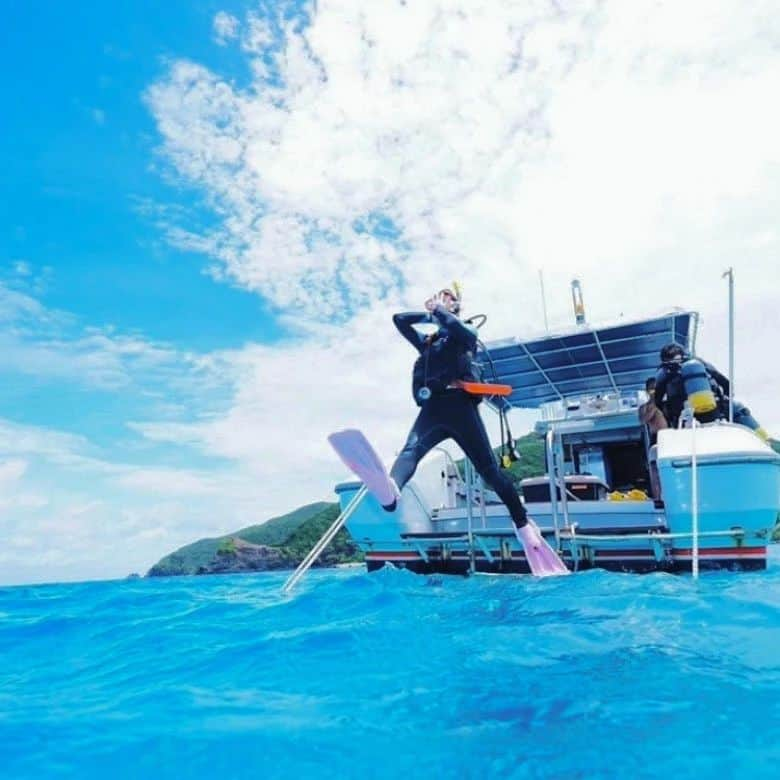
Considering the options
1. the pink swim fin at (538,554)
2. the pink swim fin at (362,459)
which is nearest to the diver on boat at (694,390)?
the pink swim fin at (538,554)

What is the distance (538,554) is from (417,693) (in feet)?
13.0

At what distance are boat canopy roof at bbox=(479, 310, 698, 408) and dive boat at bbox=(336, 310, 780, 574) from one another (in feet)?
0.08

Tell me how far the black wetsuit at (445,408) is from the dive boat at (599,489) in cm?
115

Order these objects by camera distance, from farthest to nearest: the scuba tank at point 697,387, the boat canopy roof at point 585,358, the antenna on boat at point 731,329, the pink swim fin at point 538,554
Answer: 1. the boat canopy roof at point 585,358
2. the antenna on boat at point 731,329
3. the scuba tank at point 697,387
4. the pink swim fin at point 538,554

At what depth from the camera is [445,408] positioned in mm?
5766

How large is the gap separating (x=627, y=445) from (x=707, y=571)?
6322 millimetres

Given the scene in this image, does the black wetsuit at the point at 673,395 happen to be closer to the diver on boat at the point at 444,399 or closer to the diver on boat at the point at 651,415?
the diver on boat at the point at 651,415

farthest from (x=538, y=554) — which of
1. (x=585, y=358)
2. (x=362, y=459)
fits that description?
(x=585, y=358)

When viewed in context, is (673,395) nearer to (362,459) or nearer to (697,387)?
(697,387)

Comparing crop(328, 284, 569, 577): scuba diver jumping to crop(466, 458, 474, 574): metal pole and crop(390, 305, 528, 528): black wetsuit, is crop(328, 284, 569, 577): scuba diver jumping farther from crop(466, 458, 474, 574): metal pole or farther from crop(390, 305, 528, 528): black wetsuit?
crop(466, 458, 474, 574): metal pole

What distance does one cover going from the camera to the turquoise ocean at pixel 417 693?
197cm

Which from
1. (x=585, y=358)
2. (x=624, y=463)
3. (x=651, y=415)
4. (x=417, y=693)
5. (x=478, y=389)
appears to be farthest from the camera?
(x=624, y=463)

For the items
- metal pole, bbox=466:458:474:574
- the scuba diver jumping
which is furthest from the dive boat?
the scuba diver jumping

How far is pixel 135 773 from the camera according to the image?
6.43 feet
